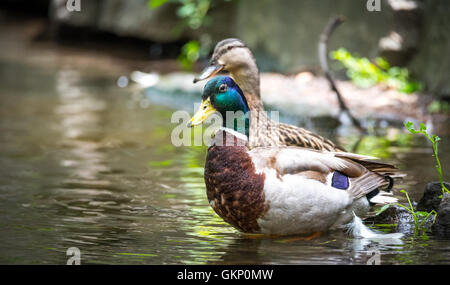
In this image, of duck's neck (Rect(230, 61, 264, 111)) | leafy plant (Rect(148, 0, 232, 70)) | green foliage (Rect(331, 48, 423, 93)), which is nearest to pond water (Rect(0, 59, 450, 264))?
duck's neck (Rect(230, 61, 264, 111))

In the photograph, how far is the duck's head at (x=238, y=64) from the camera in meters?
5.16

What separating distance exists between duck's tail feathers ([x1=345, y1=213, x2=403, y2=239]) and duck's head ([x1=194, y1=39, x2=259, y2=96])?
4.64ft

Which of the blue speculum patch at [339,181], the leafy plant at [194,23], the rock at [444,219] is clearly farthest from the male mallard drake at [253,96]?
the leafy plant at [194,23]

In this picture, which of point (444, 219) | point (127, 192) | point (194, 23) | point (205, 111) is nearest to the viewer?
point (444, 219)

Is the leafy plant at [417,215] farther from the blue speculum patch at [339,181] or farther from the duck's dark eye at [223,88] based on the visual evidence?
the duck's dark eye at [223,88]

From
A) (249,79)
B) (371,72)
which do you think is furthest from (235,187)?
(371,72)

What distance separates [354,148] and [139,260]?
133 inches

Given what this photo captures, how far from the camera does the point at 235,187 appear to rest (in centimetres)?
400

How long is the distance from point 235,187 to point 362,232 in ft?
2.76

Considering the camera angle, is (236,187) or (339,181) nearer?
(236,187)

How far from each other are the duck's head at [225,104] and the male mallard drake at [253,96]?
0.68m

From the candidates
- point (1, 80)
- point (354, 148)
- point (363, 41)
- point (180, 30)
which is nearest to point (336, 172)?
point (354, 148)

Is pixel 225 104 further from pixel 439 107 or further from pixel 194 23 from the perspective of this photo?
pixel 194 23
